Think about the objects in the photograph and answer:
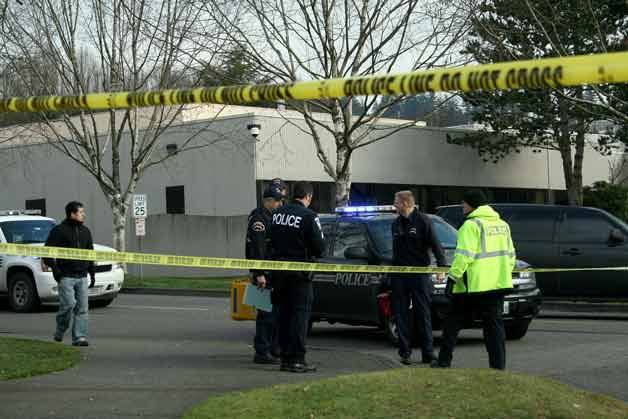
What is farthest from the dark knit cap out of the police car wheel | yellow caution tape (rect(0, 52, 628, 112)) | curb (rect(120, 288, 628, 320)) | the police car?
curb (rect(120, 288, 628, 320))

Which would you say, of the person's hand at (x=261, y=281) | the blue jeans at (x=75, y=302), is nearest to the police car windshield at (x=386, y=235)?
the person's hand at (x=261, y=281)

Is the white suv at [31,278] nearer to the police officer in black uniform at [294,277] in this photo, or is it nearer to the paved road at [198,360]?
the paved road at [198,360]

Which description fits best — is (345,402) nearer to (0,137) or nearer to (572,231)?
(572,231)

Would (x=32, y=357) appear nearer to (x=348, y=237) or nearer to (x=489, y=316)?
(x=348, y=237)

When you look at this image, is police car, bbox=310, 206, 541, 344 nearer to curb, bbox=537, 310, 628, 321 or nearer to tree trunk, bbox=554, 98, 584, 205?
curb, bbox=537, 310, 628, 321

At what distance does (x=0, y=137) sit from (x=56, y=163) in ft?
7.88

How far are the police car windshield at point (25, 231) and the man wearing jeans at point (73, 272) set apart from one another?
7500mm

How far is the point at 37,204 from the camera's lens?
1582 inches

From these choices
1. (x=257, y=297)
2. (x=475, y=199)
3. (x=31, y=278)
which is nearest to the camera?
(x=475, y=199)

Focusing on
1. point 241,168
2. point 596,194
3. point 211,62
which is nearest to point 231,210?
point 241,168

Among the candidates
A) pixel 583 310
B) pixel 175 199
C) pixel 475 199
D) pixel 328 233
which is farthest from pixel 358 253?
pixel 175 199

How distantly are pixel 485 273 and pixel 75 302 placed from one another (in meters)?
5.55

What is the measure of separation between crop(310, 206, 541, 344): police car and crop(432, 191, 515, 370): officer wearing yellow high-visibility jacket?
283 centimetres

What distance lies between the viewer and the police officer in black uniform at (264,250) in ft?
36.7
